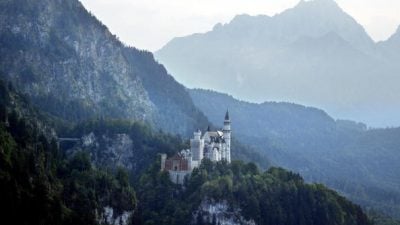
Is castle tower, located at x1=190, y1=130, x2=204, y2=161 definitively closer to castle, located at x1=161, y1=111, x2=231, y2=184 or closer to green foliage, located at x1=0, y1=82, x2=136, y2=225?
castle, located at x1=161, y1=111, x2=231, y2=184

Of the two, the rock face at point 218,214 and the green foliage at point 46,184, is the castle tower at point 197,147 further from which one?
the green foliage at point 46,184

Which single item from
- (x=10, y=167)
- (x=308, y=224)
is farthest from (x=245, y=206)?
(x=10, y=167)

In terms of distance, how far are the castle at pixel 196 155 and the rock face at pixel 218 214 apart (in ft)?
31.7

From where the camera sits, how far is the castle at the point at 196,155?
167750 mm

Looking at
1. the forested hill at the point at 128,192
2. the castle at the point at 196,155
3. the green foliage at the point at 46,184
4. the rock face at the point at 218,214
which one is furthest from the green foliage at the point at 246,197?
the green foliage at the point at 46,184

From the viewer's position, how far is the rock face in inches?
6280

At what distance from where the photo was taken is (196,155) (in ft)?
563

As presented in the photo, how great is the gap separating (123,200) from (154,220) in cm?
1117

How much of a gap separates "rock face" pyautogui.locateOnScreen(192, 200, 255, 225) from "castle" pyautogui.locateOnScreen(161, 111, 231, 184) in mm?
9663

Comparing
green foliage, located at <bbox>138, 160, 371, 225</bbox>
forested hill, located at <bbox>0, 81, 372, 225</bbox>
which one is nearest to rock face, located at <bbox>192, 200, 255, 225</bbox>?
forested hill, located at <bbox>0, 81, 372, 225</bbox>

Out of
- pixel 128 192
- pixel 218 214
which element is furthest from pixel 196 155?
pixel 128 192

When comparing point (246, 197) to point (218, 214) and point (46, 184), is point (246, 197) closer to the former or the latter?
point (218, 214)

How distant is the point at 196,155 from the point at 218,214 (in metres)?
15.9

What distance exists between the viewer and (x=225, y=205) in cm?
16112
